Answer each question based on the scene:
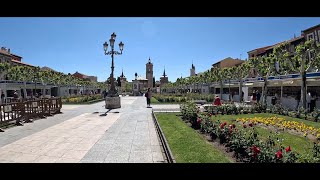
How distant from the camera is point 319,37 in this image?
A: 4153 cm

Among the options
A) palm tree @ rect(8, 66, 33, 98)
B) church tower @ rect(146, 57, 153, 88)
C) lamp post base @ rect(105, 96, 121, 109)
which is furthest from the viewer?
church tower @ rect(146, 57, 153, 88)

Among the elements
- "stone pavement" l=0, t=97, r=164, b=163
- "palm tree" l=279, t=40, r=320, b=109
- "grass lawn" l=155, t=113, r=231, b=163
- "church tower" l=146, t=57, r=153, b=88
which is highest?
"church tower" l=146, t=57, r=153, b=88

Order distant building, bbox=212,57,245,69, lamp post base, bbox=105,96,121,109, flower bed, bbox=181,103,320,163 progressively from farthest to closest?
distant building, bbox=212,57,245,69
lamp post base, bbox=105,96,121,109
flower bed, bbox=181,103,320,163

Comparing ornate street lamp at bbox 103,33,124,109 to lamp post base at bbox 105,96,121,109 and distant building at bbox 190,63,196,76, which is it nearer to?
lamp post base at bbox 105,96,121,109

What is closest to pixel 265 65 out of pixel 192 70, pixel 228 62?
pixel 228 62

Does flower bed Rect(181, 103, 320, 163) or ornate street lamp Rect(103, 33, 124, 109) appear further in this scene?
ornate street lamp Rect(103, 33, 124, 109)

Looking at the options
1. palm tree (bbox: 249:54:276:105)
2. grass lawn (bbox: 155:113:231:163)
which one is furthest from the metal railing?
palm tree (bbox: 249:54:276:105)

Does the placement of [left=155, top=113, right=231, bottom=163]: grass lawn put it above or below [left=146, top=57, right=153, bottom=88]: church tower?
below

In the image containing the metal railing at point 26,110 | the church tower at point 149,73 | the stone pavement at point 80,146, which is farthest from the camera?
the church tower at point 149,73

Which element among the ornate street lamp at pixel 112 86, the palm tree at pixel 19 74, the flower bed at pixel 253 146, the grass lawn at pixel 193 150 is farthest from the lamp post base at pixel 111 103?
the palm tree at pixel 19 74

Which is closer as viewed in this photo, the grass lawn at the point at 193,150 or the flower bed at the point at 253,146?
the flower bed at the point at 253,146

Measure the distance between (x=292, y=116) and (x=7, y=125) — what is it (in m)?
15.2

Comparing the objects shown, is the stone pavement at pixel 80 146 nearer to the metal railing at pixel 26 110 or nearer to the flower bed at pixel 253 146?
the metal railing at pixel 26 110
